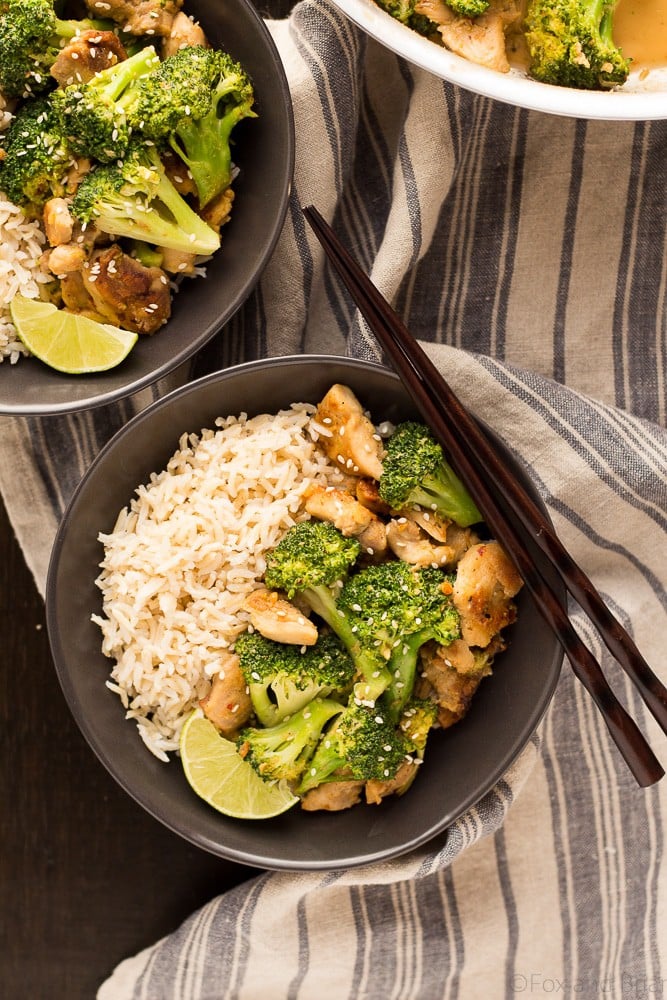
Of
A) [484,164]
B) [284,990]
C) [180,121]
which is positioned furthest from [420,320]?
[284,990]

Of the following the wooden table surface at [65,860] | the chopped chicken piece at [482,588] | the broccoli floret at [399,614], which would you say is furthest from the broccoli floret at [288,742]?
the wooden table surface at [65,860]

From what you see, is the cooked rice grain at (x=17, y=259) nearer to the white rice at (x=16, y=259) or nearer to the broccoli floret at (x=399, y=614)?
the white rice at (x=16, y=259)

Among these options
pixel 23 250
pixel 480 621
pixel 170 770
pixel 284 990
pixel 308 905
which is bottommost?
pixel 284 990

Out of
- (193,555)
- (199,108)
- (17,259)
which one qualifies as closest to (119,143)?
(199,108)

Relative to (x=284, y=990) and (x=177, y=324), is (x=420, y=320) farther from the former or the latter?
(x=284, y=990)

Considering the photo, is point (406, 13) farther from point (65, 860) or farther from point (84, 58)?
point (65, 860)

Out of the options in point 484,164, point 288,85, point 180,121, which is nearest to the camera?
point 180,121
